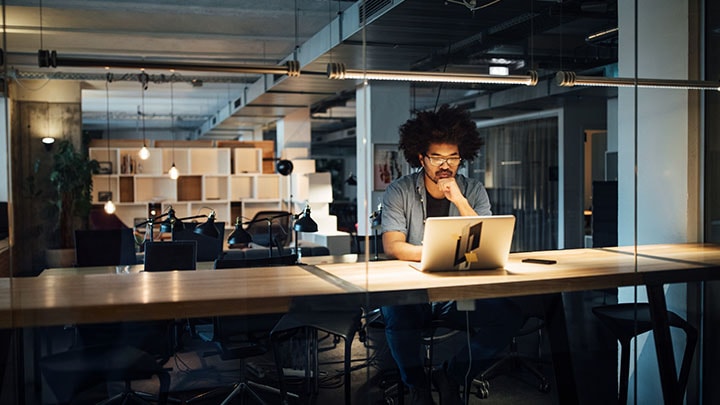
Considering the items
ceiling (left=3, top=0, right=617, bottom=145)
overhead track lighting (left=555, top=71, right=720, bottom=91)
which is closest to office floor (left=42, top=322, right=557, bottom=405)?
ceiling (left=3, top=0, right=617, bottom=145)

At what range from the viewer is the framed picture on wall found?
3.65 metres

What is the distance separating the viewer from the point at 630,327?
4.11m

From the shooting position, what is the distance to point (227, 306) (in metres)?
2.58

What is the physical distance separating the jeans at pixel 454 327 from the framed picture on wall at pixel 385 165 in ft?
2.31

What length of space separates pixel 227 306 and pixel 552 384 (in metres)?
2.01

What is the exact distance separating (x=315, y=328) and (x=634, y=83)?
2413 mm

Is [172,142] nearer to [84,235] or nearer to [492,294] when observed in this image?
[84,235]

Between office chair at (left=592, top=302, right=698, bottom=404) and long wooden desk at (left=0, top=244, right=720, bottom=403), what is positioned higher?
long wooden desk at (left=0, top=244, right=720, bottom=403)

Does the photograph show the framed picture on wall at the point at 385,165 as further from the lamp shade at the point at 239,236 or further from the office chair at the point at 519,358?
the office chair at the point at 519,358

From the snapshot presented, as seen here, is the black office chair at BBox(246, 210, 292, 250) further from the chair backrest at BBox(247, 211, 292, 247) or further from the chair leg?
the chair leg

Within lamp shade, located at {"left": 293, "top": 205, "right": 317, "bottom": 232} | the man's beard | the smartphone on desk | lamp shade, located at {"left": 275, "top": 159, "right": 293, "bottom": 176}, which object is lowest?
the smartphone on desk

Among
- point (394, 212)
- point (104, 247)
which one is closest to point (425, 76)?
point (394, 212)

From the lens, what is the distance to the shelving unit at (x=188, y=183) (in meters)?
3.20

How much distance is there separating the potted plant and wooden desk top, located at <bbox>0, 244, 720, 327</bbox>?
17 centimetres
